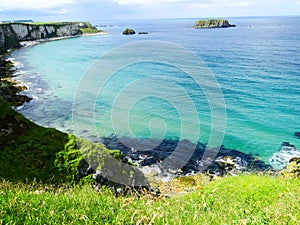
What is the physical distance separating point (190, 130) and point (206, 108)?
9107 millimetres

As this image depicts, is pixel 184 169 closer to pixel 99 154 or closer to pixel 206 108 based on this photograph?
pixel 99 154

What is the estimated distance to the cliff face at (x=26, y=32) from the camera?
120 m

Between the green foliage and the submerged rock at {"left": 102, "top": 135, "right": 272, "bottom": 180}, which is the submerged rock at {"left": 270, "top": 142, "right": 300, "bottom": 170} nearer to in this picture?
the submerged rock at {"left": 102, "top": 135, "right": 272, "bottom": 180}

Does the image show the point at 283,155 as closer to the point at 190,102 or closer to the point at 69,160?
the point at 190,102

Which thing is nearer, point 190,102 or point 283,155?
point 283,155

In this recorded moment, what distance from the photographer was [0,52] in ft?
340

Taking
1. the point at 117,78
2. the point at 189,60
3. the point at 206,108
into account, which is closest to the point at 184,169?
the point at 206,108

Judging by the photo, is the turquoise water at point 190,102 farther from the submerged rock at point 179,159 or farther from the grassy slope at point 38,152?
the grassy slope at point 38,152

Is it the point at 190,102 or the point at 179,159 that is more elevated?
the point at 190,102

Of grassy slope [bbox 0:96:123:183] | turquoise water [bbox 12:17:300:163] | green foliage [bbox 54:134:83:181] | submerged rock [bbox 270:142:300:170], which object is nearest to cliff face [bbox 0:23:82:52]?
turquoise water [bbox 12:17:300:163]

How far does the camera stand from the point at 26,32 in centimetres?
14912

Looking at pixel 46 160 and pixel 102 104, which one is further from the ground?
pixel 46 160

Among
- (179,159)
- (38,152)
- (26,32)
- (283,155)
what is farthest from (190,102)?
(26,32)

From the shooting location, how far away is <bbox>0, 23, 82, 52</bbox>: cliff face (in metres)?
120
